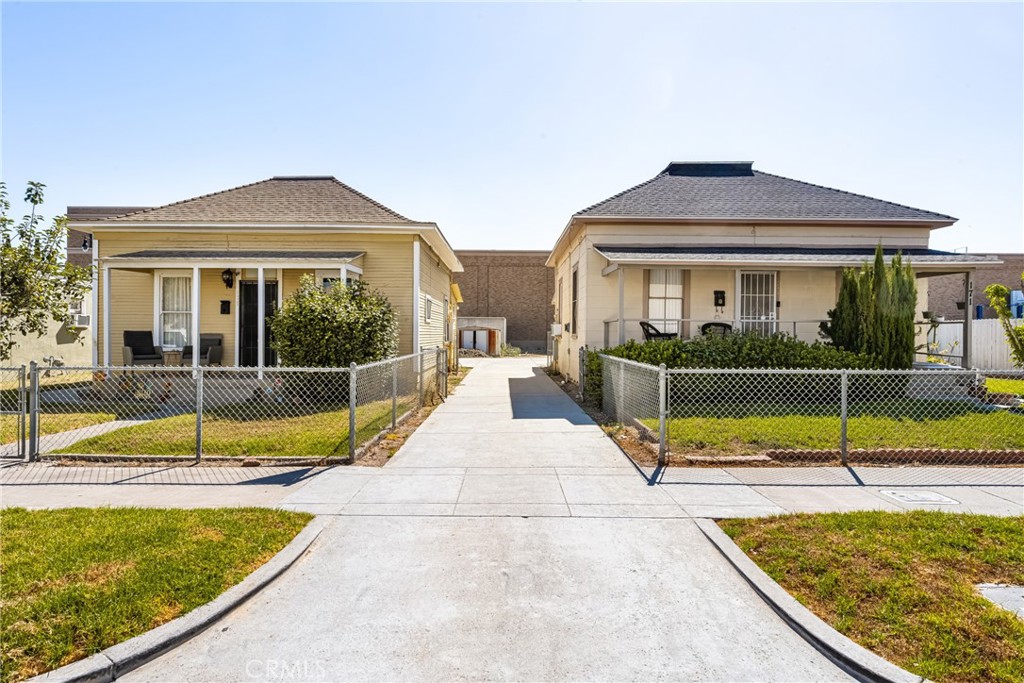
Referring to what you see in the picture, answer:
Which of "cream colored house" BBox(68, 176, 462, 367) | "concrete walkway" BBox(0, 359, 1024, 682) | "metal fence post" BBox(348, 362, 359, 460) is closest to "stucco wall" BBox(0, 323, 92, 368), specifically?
"cream colored house" BBox(68, 176, 462, 367)

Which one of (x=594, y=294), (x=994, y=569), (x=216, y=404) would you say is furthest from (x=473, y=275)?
(x=994, y=569)

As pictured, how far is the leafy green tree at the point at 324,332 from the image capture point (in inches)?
431

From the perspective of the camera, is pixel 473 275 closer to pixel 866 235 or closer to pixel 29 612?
pixel 866 235

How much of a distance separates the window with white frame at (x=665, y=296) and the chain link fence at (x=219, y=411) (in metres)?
5.63

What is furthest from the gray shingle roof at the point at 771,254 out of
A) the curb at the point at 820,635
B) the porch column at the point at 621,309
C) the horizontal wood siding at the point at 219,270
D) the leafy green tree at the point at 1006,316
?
→ the curb at the point at 820,635

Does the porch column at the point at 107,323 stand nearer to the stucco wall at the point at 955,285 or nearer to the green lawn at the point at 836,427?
the green lawn at the point at 836,427

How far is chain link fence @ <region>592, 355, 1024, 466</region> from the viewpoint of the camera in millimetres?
7082

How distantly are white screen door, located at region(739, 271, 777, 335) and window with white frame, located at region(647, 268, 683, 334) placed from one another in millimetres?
1614

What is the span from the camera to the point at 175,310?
14.1 m

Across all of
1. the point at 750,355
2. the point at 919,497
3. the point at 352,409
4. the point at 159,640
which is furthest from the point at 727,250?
the point at 159,640

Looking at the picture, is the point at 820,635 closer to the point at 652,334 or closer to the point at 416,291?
the point at 652,334

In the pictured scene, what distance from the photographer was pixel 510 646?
3121 mm

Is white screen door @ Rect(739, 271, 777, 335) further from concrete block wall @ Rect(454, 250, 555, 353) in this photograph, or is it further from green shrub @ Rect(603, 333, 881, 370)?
concrete block wall @ Rect(454, 250, 555, 353)

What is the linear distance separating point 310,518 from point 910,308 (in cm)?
1163
